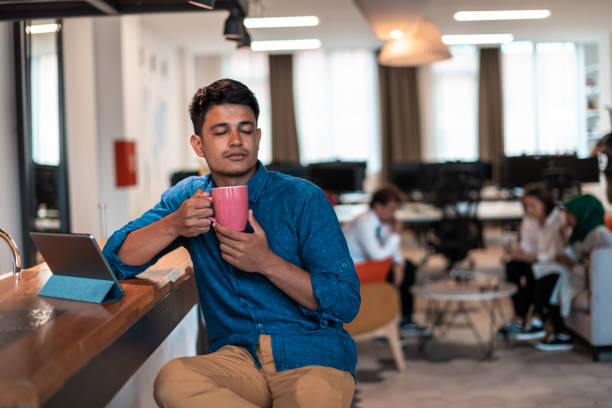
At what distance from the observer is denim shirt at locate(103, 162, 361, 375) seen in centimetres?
148

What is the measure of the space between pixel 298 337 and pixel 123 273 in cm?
46

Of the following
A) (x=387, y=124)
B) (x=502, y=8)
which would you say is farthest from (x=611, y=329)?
(x=387, y=124)

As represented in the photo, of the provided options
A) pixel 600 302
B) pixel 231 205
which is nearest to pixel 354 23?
pixel 600 302

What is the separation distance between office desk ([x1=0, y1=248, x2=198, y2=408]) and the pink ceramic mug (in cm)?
24

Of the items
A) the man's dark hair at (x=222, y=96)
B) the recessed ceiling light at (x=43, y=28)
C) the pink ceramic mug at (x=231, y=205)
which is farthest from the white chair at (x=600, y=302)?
the recessed ceiling light at (x=43, y=28)

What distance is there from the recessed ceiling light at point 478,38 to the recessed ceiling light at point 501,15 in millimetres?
1143

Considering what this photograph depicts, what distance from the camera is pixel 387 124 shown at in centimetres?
1199

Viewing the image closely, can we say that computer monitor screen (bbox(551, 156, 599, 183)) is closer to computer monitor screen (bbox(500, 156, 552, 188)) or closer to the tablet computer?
computer monitor screen (bbox(500, 156, 552, 188))

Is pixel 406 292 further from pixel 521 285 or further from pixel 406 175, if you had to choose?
pixel 406 175

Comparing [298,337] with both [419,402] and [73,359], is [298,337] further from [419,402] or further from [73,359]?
[419,402]

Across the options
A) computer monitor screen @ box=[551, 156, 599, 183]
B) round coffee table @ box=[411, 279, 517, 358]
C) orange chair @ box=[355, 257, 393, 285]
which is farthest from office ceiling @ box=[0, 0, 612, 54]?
orange chair @ box=[355, 257, 393, 285]

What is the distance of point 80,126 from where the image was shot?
6336mm

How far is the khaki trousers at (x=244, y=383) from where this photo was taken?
1320mm

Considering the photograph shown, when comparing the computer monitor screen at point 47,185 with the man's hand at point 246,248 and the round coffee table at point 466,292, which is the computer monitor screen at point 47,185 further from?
the man's hand at point 246,248
